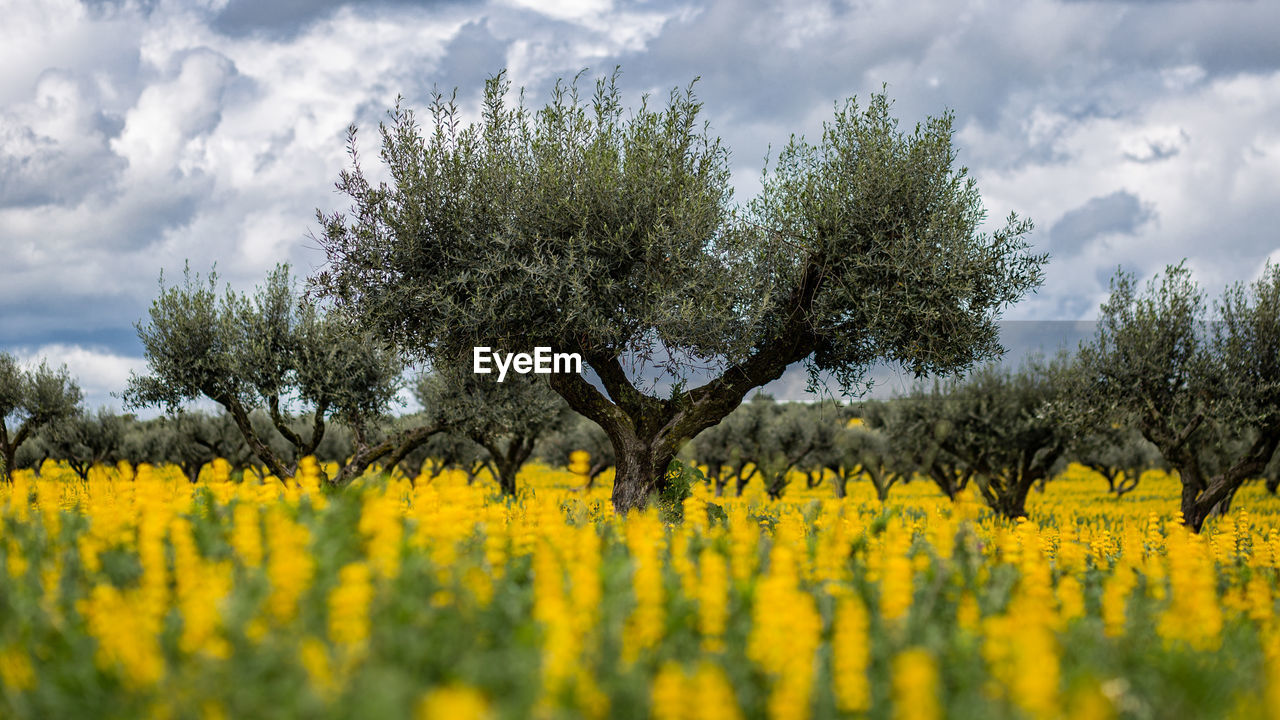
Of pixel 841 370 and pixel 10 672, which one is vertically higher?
pixel 841 370

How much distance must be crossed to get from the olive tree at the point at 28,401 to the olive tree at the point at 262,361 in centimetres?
1960

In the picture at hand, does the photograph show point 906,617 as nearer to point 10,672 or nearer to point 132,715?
point 132,715

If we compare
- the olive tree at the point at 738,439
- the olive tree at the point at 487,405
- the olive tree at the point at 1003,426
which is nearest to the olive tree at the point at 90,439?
the olive tree at the point at 487,405

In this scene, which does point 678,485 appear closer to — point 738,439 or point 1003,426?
point 1003,426

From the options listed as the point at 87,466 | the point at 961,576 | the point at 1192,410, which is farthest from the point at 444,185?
the point at 87,466

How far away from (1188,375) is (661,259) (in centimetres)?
1726

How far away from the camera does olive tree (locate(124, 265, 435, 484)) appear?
2452cm

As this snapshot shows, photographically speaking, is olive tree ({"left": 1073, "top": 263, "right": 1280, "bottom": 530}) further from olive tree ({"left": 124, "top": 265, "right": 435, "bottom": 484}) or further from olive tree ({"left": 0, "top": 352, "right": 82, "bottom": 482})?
olive tree ({"left": 0, "top": 352, "right": 82, "bottom": 482})

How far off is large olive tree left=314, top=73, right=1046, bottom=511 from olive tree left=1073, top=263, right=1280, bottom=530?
9.97 metres

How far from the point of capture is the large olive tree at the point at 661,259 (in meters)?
14.1

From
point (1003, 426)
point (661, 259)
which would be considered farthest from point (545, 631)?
point (1003, 426)

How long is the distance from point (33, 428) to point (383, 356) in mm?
28909

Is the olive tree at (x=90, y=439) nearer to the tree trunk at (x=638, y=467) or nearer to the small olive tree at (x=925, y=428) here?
the tree trunk at (x=638, y=467)

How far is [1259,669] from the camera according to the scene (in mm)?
5496
